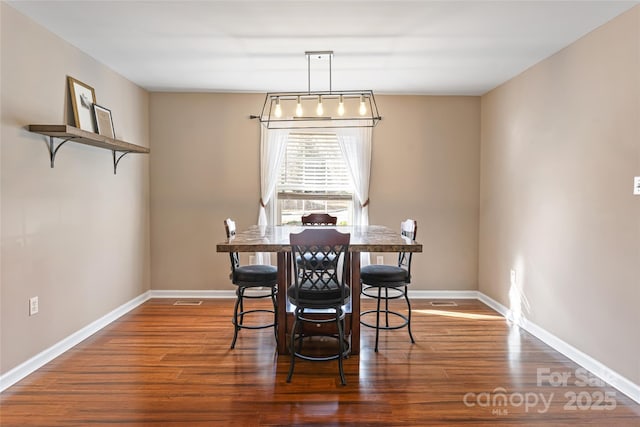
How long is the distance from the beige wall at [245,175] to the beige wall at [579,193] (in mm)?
578

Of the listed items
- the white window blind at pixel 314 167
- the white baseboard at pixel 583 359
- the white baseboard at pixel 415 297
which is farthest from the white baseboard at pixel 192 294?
the white baseboard at pixel 583 359

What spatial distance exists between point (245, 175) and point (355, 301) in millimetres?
2345

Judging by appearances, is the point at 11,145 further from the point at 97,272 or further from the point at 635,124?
the point at 635,124

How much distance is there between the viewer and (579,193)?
2.97 metres

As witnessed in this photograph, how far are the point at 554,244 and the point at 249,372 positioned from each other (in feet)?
8.44

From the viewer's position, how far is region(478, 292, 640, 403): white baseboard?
249 centimetres

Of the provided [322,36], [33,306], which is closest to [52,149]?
[33,306]

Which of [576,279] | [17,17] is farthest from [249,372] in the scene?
[17,17]

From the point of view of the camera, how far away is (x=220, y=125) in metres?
4.68

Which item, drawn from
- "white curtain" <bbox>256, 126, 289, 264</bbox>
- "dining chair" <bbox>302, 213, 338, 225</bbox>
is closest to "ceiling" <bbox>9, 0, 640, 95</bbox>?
"white curtain" <bbox>256, 126, 289, 264</bbox>

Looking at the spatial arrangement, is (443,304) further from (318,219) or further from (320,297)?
(320,297)

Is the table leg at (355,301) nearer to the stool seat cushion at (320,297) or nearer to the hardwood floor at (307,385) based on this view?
the hardwood floor at (307,385)

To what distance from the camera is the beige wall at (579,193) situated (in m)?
2.52

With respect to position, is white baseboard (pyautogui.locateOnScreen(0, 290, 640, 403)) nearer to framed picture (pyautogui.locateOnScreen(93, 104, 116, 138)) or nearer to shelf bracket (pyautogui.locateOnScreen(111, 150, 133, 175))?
shelf bracket (pyautogui.locateOnScreen(111, 150, 133, 175))
